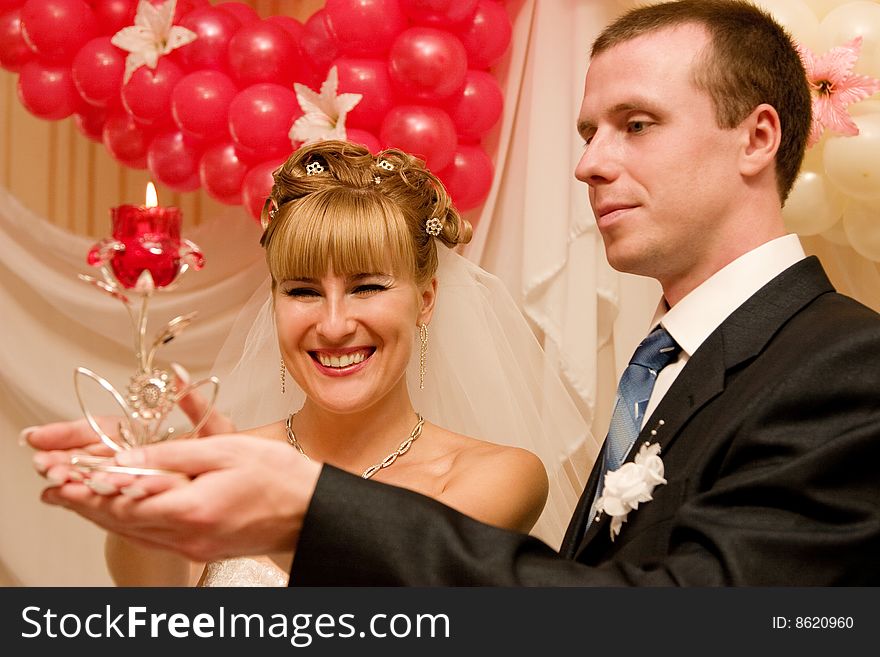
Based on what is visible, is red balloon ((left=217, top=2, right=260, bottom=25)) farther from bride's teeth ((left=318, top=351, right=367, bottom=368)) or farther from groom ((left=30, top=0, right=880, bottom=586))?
groom ((left=30, top=0, right=880, bottom=586))

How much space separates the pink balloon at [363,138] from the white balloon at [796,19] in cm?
120

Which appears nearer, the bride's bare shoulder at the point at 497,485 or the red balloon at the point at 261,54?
the bride's bare shoulder at the point at 497,485

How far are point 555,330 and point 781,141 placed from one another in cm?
148

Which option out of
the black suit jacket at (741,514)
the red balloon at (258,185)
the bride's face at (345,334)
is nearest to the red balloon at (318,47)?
the red balloon at (258,185)

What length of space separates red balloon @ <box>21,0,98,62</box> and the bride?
56.3 inches

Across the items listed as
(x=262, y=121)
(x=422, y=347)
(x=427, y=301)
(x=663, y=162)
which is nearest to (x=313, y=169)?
(x=427, y=301)

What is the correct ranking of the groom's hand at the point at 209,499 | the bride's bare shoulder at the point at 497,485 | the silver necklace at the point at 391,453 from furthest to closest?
the silver necklace at the point at 391,453
the bride's bare shoulder at the point at 497,485
the groom's hand at the point at 209,499

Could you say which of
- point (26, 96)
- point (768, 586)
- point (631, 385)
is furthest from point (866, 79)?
point (26, 96)

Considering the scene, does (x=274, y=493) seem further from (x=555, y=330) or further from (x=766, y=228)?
(x=555, y=330)

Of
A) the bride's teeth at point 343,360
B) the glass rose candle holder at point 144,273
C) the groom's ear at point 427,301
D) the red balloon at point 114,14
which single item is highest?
the red balloon at point 114,14

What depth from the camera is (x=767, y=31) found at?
1.92 meters

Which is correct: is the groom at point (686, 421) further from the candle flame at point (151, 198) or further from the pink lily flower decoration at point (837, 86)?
the pink lily flower decoration at point (837, 86)

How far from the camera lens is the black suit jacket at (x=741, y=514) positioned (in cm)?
128

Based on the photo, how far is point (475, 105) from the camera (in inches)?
130
